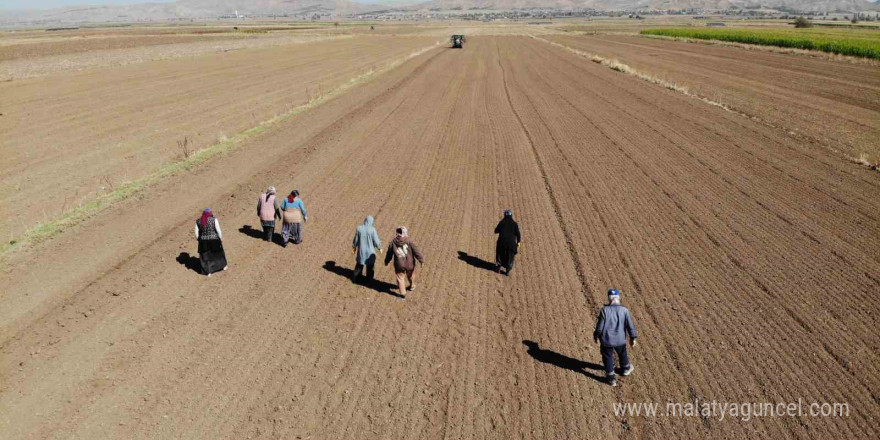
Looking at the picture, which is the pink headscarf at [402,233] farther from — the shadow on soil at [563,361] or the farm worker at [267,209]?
the farm worker at [267,209]

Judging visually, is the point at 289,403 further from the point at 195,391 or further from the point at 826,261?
the point at 826,261

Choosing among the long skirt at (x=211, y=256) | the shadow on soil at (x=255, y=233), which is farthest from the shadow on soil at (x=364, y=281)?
the long skirt at (x=211, y=256)

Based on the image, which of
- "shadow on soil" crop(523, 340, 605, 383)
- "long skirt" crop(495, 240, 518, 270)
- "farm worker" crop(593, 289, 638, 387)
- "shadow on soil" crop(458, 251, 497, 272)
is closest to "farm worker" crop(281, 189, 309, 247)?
"shadow on soil" crop(458, 251, 497, 272)

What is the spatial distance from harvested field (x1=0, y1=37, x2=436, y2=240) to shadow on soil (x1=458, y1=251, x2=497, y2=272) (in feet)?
36.3

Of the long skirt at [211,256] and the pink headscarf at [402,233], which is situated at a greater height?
the pink headscarf at [402,233]

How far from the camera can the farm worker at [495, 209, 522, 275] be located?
980cm

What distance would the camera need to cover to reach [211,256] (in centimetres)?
1034

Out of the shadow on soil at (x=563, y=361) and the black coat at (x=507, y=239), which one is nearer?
the shadow on soil at (x=563, y=361)

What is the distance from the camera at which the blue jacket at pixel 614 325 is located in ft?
22.7

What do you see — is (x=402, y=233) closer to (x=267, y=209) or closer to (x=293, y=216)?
(x=293, y=216)

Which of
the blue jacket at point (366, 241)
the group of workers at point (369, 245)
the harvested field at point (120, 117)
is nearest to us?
the group of workers at point (369, 245)

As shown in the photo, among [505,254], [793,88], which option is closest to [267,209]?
[505,254]

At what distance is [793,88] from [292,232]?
33370 mm

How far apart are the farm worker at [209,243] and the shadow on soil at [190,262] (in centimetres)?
33
